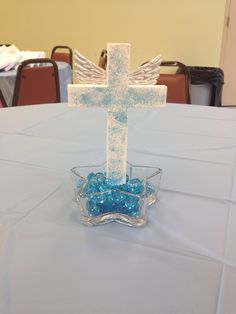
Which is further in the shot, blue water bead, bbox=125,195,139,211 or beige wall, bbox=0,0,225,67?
beige wall, bbox=0,0,225,67

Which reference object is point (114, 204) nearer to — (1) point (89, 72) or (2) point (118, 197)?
(2) point (118, 197)

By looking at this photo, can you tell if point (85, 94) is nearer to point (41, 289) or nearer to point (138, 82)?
point (138, 82)

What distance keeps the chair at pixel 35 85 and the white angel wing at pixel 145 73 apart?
49.3 inches

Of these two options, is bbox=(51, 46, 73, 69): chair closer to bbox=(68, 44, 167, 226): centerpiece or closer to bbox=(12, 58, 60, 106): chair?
bbox=(12, 58, 60, 106): chair

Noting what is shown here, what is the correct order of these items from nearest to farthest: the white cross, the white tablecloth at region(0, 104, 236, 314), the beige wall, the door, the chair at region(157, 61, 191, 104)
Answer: the white tablecloth at region(0, 104, 236, 314)
the white cross
the chair at region(157, 61, 191, 104)
the beige wall
the door

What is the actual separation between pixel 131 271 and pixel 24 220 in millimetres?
218

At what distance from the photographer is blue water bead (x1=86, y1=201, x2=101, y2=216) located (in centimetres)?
56

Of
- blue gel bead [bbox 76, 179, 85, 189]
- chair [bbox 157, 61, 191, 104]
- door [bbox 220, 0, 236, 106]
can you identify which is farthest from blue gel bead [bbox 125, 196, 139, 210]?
door [bbox 220, 0, 236, 106]

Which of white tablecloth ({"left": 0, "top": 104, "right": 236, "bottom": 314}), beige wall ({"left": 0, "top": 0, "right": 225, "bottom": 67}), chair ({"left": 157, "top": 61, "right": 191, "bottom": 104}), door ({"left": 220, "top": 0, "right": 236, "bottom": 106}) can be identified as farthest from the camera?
A: door ({"left": 220, "top": 0, "right": 236, "bottom": 106})

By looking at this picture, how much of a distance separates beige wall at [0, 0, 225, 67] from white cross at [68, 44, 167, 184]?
2863 millimetres

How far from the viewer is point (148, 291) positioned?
16.5 inches

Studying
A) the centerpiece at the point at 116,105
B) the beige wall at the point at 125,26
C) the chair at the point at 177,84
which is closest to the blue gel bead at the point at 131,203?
the centerpiece at the point at 116,105

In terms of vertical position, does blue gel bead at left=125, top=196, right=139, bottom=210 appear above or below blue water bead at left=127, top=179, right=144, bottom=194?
below

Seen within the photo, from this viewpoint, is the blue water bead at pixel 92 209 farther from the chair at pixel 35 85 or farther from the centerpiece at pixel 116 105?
the chair at pixel 35 85
